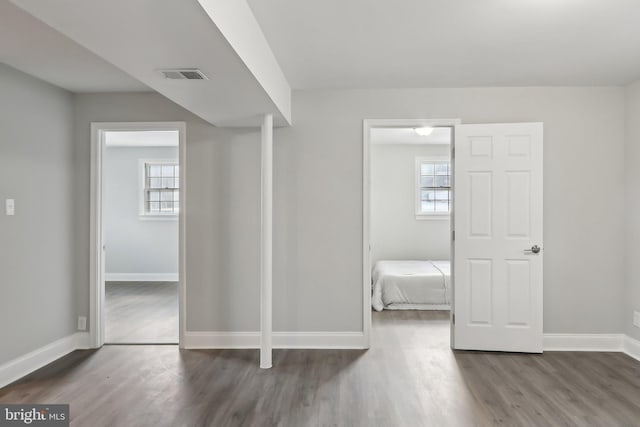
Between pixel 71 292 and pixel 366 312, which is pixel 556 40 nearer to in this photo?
pixel 366 312

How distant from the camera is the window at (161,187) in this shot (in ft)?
25.6

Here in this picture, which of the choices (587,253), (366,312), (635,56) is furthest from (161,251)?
(635,56)

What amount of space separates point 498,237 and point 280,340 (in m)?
2.28

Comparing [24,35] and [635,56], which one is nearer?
[24,35]

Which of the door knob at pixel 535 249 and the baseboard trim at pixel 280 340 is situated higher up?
the door knob at pixel 535 249

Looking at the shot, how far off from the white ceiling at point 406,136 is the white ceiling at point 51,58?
11.6 ft

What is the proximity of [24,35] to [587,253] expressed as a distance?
4.86 m

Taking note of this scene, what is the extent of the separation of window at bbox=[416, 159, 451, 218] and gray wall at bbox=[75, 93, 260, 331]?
13.9 feet

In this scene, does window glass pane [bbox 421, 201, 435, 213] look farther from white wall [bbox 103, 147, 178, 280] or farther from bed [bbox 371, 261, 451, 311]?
white wall [bbox 103, 147, 178, 280]

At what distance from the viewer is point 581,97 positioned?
3898mm

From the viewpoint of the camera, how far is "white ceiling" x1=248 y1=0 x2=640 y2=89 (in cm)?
240

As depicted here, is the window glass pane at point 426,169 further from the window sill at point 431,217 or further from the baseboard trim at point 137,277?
the baseboard trim at point 137,277

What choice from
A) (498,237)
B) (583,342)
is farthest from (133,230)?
(583,342)

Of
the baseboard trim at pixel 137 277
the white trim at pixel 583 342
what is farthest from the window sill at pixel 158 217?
the white trim at pixel 583 342
